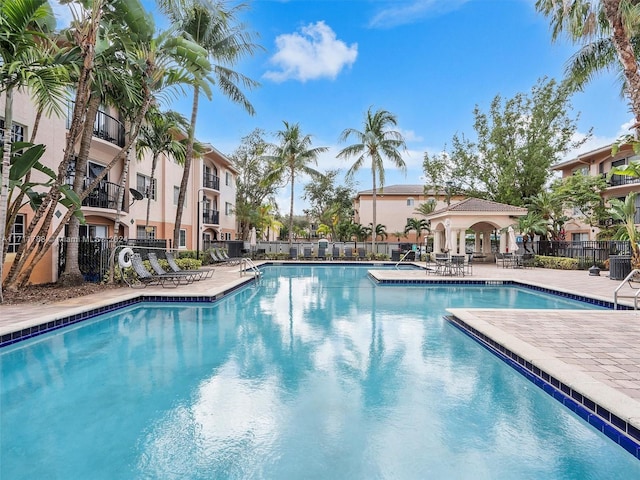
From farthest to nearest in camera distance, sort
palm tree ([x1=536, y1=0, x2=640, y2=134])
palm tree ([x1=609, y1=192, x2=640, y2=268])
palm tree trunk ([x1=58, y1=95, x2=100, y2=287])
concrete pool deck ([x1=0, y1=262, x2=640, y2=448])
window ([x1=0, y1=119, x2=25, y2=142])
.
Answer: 1. palm tree ([x1=609, y1=192, x2=640, y2=268])
2. window ([x1=0, y1=119, x2=25, y2=142])
3. palm tree trunk ([x1=58, y1=95, x2=100, y2=287])
4. palm tree ([x1=536, y1=0, x2=640, y2=134])
5. concrete pool deck ([x1=0, y1=262, x2=640, y2=448])

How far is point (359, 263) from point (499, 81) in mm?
16833

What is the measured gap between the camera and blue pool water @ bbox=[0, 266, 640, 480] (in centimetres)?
306

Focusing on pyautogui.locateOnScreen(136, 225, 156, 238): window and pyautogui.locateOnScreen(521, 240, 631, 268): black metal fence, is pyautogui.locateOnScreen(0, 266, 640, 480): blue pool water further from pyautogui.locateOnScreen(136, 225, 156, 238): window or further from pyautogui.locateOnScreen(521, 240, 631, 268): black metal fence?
pyautogui.locateOnScreen(521, 240, 631, 268): black metal fence

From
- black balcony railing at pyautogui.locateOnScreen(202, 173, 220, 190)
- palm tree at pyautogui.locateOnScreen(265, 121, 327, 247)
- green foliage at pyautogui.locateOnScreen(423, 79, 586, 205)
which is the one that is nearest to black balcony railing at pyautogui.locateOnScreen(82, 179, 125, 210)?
black balcony railing at pyautogui.locateOnScreen(202, 173, 220, 190)

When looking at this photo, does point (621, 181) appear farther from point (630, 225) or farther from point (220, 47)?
point (220, 47)

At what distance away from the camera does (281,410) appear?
405 cm

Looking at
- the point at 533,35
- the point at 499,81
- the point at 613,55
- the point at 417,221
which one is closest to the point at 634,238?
the point at 613,55

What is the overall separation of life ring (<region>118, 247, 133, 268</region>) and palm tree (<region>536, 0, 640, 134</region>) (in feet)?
49.9

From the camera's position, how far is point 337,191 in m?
44.6

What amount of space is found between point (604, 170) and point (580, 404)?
30442 mm

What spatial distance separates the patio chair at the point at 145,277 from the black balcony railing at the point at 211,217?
13.4 metres

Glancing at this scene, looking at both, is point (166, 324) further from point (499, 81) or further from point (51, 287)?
point (499, 81)

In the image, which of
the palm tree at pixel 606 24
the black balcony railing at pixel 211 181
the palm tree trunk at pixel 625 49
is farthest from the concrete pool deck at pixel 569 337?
the black balcony railing at pixel 211 181

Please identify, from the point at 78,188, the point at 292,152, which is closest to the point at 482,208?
the point at 292,152
